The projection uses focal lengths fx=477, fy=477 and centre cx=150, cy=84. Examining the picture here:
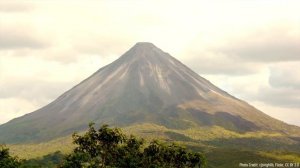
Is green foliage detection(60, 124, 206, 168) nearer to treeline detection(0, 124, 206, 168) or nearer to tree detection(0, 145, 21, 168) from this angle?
treeline detection(0, 124, 206, 168)

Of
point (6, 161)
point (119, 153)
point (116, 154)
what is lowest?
point (6, 161)

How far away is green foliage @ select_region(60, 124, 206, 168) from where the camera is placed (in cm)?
13938

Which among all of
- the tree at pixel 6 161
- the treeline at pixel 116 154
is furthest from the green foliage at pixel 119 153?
the tree at pixel 6 161

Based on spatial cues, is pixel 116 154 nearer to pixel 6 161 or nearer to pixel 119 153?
pixel 119 153

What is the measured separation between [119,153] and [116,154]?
1.04 m

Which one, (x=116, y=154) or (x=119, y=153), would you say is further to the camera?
(x=119, y=153)

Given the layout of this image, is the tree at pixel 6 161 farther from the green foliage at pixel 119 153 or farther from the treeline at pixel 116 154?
the green foliage at pixel 119 153

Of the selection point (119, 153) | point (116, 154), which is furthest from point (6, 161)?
point (119, 153)

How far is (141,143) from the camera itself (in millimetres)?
151250

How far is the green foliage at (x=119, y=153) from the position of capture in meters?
139

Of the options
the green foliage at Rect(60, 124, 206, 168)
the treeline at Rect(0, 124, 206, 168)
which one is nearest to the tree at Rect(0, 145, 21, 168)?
the treeline at Rect(0, 124, 206, 168)

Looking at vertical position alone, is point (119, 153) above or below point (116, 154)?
above

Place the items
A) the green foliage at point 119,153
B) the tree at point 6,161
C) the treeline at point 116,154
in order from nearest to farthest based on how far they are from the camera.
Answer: the green foliage at point 119,153 < the treeline at point 116,154 < the tree at point 6,161

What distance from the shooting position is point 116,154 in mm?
146000
